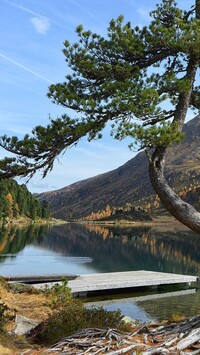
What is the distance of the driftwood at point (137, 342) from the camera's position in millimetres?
10391

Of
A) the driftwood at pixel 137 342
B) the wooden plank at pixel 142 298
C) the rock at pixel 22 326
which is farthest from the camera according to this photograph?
the wooden plank at pixel 142 298

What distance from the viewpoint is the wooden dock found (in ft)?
107

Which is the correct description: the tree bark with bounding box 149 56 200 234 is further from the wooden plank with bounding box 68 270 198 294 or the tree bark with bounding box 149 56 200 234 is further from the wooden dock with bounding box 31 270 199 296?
the wooden plank with bounding box 68 270 198 294

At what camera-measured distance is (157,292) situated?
36.8 metres

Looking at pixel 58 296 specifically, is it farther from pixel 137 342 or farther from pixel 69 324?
pixel 137 342

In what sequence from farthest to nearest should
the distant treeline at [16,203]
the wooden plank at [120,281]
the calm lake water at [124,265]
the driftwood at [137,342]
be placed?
the distant treeline at [16,203] < the wooden plank at [120,281] < the calm lake water at [124,265] < the driftwood at [137,342]

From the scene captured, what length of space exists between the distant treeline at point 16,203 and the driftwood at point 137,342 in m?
134

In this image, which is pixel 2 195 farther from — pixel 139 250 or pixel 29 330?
pixel 29 330

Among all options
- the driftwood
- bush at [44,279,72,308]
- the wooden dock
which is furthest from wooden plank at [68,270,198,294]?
the driftwood

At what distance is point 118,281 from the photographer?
117 feet

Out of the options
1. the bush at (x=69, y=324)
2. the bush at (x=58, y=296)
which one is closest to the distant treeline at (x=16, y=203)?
the bush at (x=58, y=296)

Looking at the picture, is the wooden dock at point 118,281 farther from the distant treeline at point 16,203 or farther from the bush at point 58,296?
the distant treeline at point 16,203

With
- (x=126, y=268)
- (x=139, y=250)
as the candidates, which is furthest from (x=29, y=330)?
(x=139, y=250)

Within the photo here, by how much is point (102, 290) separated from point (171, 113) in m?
23.8
